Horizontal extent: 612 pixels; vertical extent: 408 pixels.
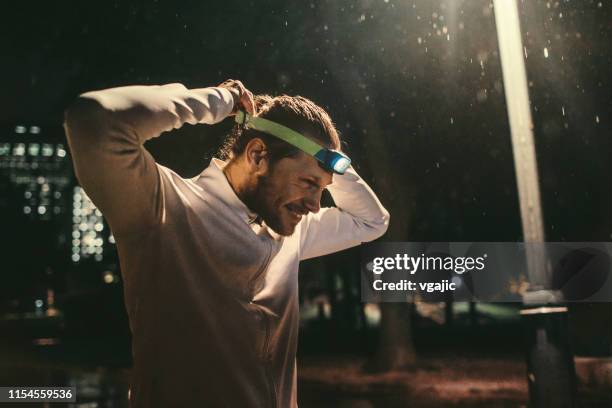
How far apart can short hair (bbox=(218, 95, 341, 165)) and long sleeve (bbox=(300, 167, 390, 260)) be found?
15.0 inches

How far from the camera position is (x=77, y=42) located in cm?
928

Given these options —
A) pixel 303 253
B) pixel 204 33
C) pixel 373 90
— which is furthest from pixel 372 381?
pixel 303 253

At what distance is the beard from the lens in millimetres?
1612

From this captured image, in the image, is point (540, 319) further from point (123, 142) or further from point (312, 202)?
point (123, 142)

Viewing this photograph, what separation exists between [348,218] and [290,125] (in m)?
0.57

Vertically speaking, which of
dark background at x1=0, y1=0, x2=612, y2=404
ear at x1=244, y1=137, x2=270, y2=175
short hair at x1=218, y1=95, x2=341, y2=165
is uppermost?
dark background at x1=0, y1=0, x2=612, y2=404

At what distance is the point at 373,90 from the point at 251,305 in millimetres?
9230

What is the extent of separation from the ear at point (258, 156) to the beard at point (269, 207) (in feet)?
0.08

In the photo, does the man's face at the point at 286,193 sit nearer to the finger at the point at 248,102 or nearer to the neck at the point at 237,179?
the neck at the point at 237,179

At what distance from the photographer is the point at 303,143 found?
159 cm

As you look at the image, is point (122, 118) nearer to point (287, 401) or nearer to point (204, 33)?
point (287, 401)

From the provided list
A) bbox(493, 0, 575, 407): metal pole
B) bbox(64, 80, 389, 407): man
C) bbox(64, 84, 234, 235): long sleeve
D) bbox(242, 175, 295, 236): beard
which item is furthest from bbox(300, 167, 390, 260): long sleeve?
bbox(493, 0, 575, 407): metal pole

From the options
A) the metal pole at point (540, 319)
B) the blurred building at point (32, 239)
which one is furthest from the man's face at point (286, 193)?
the blurred building at point (32, 239)

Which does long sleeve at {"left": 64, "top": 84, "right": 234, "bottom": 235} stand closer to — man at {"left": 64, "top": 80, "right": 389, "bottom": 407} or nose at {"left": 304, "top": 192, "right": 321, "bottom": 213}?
man at {"left": 64, "top": 80, "right": 389, "bottom": 407}
